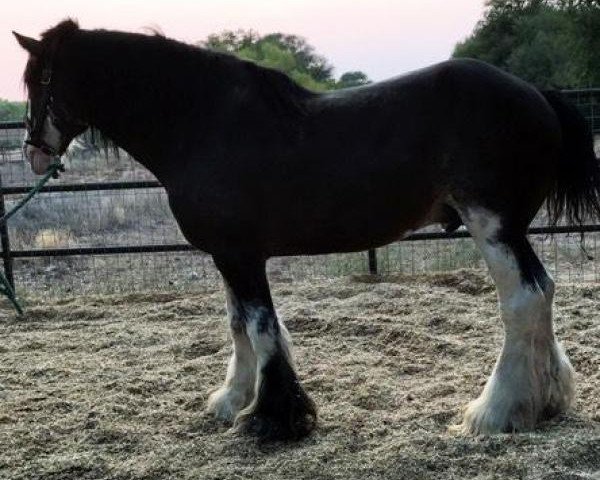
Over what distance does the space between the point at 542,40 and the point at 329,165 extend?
1164 inches

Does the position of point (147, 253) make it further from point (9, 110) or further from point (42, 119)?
point (9, 110)

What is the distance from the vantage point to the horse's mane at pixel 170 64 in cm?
352

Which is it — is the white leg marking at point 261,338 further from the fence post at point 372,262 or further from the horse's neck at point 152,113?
the fence post at point 372,262

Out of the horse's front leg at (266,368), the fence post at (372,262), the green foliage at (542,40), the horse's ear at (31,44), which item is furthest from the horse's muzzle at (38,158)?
the green foliage at (542,40)

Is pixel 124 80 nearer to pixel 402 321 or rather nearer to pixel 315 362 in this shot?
pixel 315 362

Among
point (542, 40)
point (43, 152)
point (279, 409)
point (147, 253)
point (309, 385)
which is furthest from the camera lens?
point (542, 40)

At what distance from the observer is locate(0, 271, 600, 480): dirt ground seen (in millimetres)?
3037

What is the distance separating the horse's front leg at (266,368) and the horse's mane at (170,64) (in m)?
0.79

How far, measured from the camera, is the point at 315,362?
4535 millimetres

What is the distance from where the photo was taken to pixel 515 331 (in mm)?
3266

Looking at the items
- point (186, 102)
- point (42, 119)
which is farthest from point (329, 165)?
point (42, 119)

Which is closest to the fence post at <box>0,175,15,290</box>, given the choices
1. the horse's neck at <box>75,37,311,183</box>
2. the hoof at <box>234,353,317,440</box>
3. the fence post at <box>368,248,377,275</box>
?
the fence post at <box>368,248,377,275</box>

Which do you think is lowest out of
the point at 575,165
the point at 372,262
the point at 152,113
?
the point at 372,262

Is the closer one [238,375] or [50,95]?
[50,95]
